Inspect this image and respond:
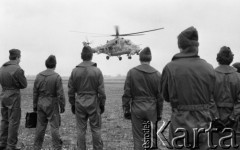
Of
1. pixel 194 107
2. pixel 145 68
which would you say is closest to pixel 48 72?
pixel 145 68

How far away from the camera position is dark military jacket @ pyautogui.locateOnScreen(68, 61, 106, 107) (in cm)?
794

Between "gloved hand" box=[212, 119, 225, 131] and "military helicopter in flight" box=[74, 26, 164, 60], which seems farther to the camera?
"military helicopter in flight" box=[74, 26, 164, 60]

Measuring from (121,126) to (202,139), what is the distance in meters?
9.31

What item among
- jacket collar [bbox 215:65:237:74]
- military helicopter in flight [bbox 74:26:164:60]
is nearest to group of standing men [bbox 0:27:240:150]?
jacket collar [bbox 215:65:237:74]

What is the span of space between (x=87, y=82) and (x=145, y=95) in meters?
1.56

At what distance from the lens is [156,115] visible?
293 inches

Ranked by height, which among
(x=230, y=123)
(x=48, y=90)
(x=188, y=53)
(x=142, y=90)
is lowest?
(x=230, y=123)

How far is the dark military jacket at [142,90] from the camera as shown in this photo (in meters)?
7.25

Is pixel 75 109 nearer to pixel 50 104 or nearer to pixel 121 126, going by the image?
pixel 50 104

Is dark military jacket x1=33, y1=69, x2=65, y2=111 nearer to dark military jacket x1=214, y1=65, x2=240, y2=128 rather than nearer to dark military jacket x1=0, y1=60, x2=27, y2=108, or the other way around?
dark military jacket x1=0, y1=60, x2=27, y2=108

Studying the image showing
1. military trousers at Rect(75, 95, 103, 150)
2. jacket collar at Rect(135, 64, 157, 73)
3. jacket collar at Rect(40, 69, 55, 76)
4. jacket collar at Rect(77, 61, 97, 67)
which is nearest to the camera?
jacket collar at Rect(135, 64, 157, 73)

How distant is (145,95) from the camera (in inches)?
287

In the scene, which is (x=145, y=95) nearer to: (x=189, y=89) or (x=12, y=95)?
(x=189, y=89)

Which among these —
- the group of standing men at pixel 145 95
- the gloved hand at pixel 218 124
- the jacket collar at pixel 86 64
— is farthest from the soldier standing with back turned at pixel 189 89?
the jacket collar at pixel 86 64
